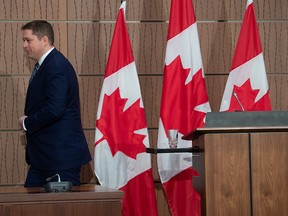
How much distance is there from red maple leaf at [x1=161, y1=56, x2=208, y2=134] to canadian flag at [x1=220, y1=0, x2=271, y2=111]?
0.21 m

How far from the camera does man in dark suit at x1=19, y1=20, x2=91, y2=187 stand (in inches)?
160

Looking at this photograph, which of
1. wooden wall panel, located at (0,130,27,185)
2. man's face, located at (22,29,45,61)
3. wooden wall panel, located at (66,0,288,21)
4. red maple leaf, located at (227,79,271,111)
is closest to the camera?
man's face, located at (22,29,45,61)

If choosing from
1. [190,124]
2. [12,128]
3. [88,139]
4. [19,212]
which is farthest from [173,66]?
[19,212]

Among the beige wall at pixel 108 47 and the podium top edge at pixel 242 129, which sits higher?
the beige wall at pixel 108 47

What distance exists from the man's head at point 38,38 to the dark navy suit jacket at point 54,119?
119 mm

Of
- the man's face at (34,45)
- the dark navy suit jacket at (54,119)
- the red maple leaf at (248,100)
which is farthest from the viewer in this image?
the red maple leaf at (248,100)

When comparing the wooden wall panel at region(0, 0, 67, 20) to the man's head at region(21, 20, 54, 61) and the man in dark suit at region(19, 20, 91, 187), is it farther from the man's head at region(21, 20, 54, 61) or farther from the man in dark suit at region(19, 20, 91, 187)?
the man in dark suit at region(19, 20, 91, 187)

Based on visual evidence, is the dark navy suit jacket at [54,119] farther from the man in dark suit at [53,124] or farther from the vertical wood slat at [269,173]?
the vertical wood slat at [269,173]

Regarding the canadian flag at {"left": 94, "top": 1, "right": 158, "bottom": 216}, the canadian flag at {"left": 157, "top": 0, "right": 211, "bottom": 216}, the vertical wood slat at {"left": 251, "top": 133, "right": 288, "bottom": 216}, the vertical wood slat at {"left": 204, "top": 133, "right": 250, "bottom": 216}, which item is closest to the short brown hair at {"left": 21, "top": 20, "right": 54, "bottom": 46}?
the canadian flag at {"left": 94, "top": 1, "right": 158, "bottom": 216}

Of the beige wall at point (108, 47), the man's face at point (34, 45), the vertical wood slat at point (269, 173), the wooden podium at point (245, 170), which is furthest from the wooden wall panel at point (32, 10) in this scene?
the vertical wood slat at point (269, 173)

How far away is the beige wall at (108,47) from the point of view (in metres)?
5.05

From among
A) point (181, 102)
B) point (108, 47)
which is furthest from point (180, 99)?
point (108, 47)

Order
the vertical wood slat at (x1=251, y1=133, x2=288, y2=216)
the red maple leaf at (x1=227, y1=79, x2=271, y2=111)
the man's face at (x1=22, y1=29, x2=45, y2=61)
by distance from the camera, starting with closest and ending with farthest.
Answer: the vertical wood slat at (x1=251, y1=133, x2=288, y2=216), the man's face at (x1=22, y1=29, x2=45, y2=61), the red maple leaf at (x1=227, y1=79, x2=271, y2=111)

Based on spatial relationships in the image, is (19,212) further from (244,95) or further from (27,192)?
(244,95)
